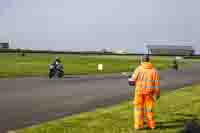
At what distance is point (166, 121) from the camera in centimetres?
1150

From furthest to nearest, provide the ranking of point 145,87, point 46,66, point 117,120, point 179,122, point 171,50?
point 171,50 < point 46,66 < point 117,120 < point 179,122 < point 145,87

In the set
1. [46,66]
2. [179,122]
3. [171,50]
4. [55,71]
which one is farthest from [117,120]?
[171,50]

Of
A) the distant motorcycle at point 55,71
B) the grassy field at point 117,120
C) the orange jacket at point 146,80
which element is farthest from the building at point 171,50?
the orange jacket at point 146,80

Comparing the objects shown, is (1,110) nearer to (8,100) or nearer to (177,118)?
(8,100)

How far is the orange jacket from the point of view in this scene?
9.46 meters

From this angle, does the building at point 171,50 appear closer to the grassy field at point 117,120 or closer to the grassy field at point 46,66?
the grassy field at point 46,66

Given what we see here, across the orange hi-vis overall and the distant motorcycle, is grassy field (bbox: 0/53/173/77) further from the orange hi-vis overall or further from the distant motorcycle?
the orange hi-vis overall

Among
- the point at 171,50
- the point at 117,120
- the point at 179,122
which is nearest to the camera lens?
the point at 179,122

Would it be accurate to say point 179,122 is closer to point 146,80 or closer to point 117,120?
point 117,120

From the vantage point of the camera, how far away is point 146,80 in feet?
31.1

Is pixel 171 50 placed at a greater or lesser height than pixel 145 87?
greater

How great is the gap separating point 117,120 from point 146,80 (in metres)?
2.50

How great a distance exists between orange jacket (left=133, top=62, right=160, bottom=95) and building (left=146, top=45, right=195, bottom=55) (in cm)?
14561

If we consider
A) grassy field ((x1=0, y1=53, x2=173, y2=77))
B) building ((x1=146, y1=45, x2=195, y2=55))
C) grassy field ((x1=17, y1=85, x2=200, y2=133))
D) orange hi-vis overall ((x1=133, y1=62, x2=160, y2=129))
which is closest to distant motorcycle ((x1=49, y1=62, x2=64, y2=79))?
grassy field ((x1=0, y1=53, x2=173, y2=77))
